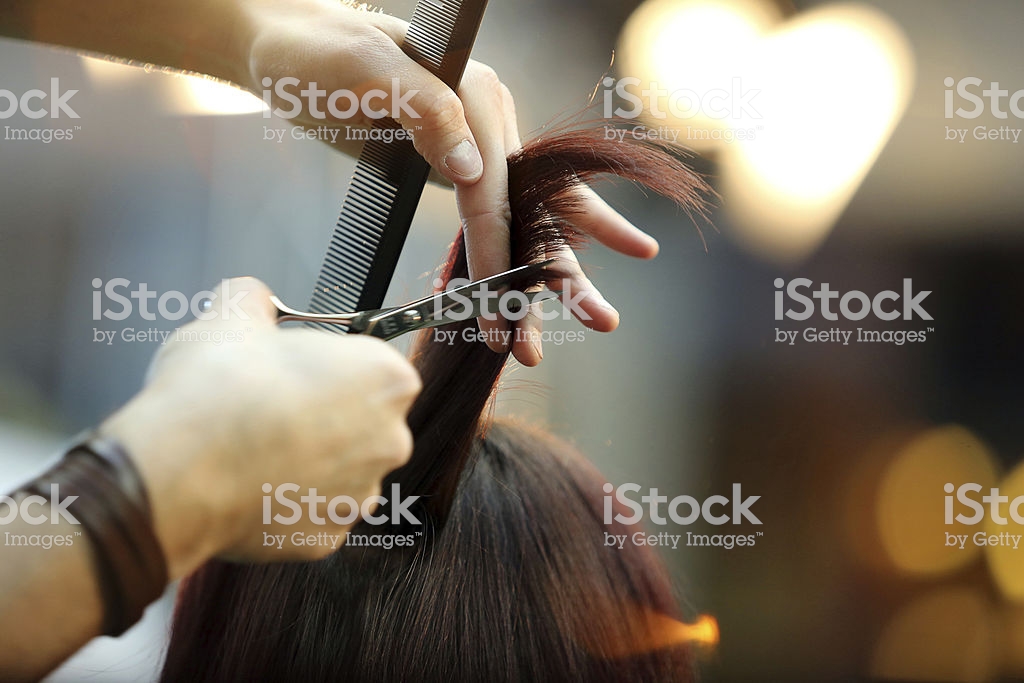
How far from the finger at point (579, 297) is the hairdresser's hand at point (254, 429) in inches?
9.3

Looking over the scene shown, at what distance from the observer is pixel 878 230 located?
57.2 inches

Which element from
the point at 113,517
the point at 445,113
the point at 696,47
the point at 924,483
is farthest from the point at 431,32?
the point at 924,483

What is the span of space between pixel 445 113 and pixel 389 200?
101 mm

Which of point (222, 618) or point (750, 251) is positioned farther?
point (750, 251)

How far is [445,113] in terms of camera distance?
0.66 metres

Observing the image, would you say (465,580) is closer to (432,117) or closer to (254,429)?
(254,429)

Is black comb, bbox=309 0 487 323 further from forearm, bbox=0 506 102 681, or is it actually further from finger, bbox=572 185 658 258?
forearm, bbox=0 506 102 681

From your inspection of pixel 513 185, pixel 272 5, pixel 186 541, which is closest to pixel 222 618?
pixel 186 541

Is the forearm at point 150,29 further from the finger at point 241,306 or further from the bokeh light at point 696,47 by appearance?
the bokeh light at point 696,47

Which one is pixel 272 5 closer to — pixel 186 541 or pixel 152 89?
pixel 186 541

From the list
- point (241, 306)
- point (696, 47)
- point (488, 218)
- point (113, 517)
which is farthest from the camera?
point (696, 47)

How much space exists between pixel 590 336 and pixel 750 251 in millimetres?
398

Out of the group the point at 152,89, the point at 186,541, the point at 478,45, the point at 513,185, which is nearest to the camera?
the point at 186,541

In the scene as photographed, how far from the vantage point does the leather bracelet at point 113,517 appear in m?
0.37
